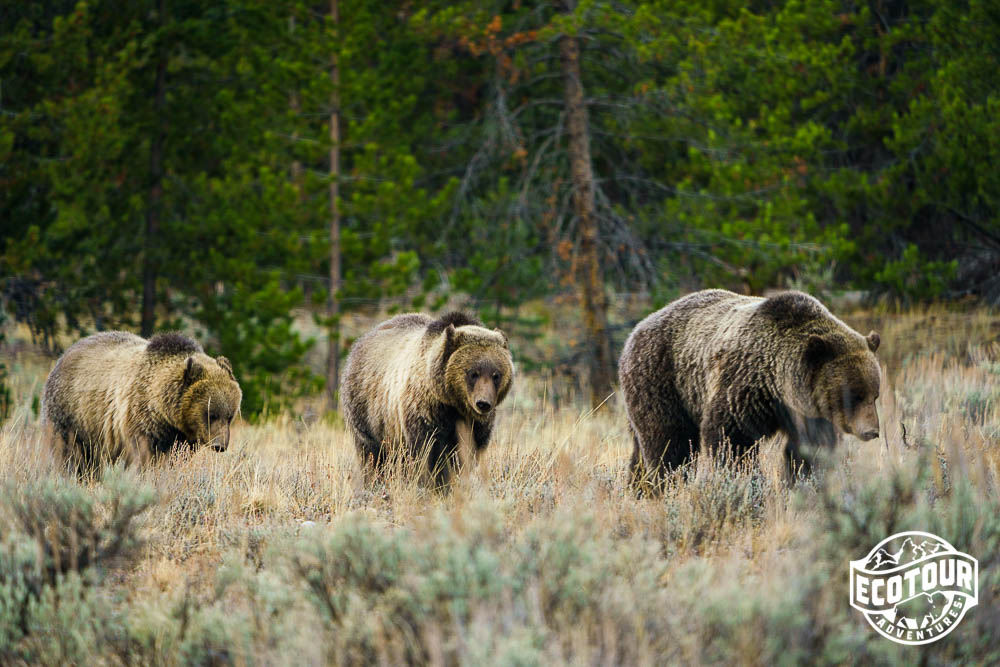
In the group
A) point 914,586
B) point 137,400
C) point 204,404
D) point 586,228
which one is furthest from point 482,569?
point 586,228

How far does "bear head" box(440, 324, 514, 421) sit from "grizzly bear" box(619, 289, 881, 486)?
0.91 m

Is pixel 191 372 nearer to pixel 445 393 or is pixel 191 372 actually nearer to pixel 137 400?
pixel 137 400

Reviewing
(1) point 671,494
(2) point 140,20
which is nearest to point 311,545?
(1) point 671,494

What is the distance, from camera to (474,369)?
628 cm

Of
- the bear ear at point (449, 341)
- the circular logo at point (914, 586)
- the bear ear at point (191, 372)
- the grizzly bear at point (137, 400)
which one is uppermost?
the bear ear at point (449, 341)

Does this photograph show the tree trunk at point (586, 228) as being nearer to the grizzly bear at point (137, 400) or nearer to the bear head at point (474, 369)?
the bear head at point (474, 369)

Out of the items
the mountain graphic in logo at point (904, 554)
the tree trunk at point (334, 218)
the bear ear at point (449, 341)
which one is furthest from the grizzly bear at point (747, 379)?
the tree trunk at point (334, 218)

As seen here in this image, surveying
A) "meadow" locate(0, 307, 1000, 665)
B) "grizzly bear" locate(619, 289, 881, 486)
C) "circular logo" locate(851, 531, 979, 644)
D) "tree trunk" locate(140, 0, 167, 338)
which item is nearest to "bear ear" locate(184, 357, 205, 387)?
"meadow" locate(0, 307, 1000, 665)

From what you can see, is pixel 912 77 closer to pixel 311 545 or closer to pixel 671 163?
pixel 671 163

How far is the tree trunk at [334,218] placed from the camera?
14259mm

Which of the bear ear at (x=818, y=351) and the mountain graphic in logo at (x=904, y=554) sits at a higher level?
the bear ear at (x=818, y=351)

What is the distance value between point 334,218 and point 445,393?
8.67 meters

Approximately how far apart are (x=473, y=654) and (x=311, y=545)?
1.09 m

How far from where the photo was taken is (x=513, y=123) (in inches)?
537
